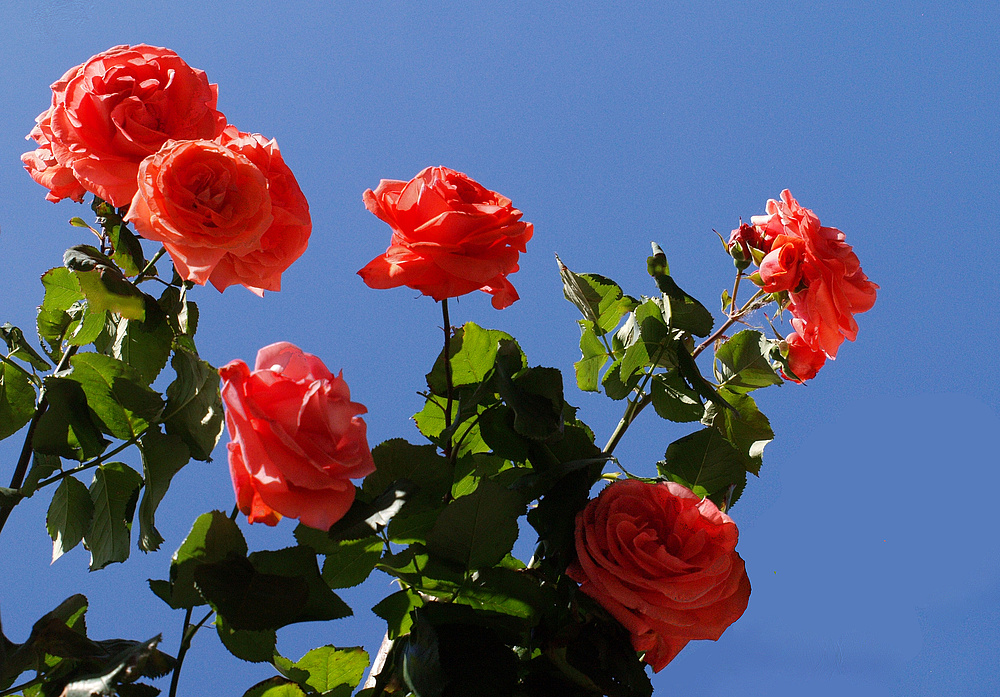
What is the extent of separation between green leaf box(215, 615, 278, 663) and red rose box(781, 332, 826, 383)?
427 mm

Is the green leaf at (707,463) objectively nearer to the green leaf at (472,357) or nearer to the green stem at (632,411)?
the green stem at (632,411)

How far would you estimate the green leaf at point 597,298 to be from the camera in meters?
0.63

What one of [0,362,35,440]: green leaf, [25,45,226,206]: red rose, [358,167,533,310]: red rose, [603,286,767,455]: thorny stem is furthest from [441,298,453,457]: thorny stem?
[0,362,35,440]: green leaf

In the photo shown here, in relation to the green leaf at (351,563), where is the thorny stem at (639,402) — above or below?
above

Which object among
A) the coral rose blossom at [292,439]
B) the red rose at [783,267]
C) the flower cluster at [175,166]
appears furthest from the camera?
the red rose at [783,267]

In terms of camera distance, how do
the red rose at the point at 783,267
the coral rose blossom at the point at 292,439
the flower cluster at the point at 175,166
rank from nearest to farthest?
the coral rose blossom at the point at 292,439 → the flower cluster at the point at 175,166 → the red rose at the point at 783,267

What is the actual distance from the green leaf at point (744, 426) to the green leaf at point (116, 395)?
0.42 meters

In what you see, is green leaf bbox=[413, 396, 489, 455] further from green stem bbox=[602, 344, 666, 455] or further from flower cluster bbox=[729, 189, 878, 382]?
flower cluster bbox=[729, 189, 878, 382]

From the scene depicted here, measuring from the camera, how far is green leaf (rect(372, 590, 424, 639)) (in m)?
0.51

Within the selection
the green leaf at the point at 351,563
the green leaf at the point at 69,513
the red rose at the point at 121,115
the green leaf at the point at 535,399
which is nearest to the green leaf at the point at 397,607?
the green leaf at the point at 351,563

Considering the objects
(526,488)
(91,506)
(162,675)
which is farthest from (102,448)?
(526,488)

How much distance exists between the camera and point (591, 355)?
649 mm

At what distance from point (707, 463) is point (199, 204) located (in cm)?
40

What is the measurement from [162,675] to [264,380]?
7.3 inches
